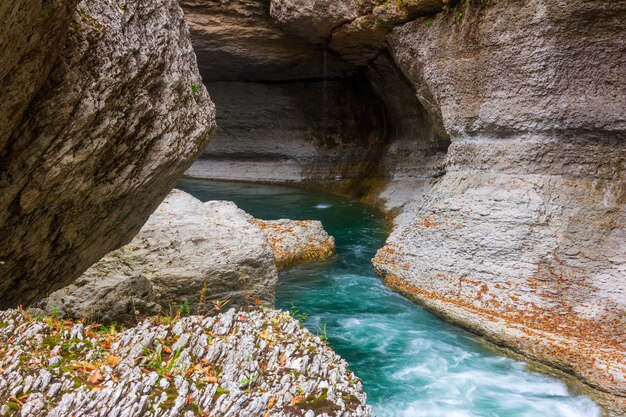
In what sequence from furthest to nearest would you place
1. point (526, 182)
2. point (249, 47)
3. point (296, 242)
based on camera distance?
point (249, 47)
point (296, 242)
point (526, 182)

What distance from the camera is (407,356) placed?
6.81m

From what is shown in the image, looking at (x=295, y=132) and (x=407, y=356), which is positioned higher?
(x=295, y=132)

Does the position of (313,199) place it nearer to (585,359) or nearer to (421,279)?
(421,279)

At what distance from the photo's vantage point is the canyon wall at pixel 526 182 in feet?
22.9

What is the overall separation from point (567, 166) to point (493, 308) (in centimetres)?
293

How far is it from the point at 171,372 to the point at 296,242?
7.82 m


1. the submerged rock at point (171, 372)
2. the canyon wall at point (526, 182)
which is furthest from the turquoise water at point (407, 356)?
the submerged rock at point (171, 372)

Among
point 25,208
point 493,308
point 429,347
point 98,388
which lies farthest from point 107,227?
point 493,308

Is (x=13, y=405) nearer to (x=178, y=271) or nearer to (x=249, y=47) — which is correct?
(x=178, y=271)

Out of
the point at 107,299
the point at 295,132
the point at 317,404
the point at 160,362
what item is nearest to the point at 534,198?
the point at 317,404

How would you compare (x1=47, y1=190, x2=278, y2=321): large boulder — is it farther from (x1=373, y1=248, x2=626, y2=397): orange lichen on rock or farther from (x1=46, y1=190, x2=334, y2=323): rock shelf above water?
(x1=373, y1=248, x2=626, y2=397): orange lichen on rock

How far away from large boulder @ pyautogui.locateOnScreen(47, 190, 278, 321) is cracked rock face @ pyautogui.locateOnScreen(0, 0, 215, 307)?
617 millimetres

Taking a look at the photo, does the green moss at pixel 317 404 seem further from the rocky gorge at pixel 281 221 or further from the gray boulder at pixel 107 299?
the gray boulder at pixel 107 299

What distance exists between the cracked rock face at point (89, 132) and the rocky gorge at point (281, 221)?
17mm
